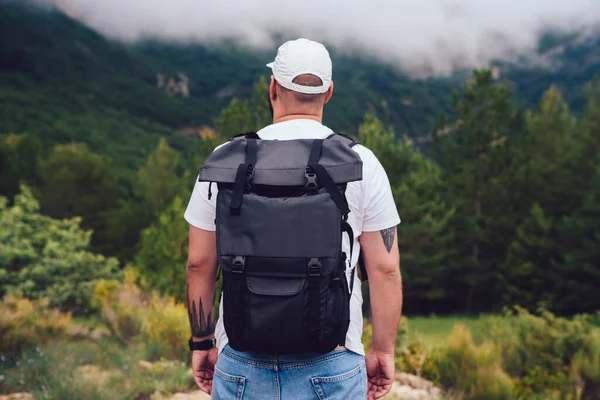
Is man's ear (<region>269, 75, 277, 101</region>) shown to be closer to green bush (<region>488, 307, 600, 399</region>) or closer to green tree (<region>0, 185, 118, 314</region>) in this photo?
green bush (<region>488, 307, 600, 399</region>)

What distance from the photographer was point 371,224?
6.02ft

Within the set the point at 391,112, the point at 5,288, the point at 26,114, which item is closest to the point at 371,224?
the point at 5,288

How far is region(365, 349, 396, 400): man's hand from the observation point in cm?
193

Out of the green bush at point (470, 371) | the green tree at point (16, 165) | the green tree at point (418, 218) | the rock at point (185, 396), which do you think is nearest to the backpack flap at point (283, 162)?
the rock at point (185, 396)

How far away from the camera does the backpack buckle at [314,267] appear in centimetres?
162

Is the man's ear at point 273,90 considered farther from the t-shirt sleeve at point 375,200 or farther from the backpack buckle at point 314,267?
the backpack buckle at point 314,267

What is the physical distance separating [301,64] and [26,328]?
5519 millimetres

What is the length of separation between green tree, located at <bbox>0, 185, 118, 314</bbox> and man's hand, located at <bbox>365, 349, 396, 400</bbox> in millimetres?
14320

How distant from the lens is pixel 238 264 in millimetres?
1654

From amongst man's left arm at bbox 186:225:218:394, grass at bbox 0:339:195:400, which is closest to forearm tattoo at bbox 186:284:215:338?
man's left arm at bbox 186:225:218:394

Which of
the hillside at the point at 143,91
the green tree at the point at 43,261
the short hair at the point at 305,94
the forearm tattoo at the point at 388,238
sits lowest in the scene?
the green tree at the point at 43,261

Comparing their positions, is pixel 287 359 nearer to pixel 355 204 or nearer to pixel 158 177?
pixel 355 204

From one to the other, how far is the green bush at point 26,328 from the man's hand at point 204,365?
454 centimetres

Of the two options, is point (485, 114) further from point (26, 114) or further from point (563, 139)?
point (26, 114)
